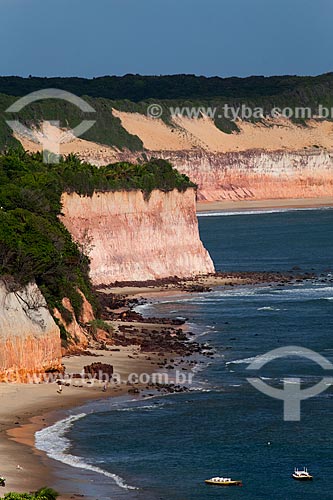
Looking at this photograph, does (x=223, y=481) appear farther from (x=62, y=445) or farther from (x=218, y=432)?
(x=218, y=432)

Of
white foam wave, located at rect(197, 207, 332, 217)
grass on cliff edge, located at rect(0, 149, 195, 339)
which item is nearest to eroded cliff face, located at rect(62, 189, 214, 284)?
grass on cliff edge, located at rect(0, 149, 195, 339)

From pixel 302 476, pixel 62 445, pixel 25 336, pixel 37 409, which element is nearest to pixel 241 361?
pixel 25 336

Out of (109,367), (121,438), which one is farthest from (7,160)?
(121,438)

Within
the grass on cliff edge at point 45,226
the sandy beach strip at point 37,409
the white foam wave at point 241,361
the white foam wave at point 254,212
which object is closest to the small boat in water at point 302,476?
the sandy beach strip at point 37,409

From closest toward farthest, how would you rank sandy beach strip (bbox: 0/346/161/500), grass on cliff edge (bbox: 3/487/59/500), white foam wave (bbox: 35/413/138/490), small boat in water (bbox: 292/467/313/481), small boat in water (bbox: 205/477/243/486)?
1. grass on cliff edge (bbox: 3/487/59/500)
2. sandy beach strip (bbox: 0/346/161/500)
3. small boat in water (bbox: 205/477/243/486)
4. small boat in water (bbox: 292/467/313/481)
5. white foam wave (bbox: 35/413/138/490)

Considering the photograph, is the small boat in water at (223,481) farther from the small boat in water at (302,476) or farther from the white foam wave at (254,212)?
the white foam wave at (254,212)

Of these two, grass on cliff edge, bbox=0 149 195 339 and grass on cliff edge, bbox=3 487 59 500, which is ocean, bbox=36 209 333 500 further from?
grass on cliff edge, bbox=0 149 195 339
